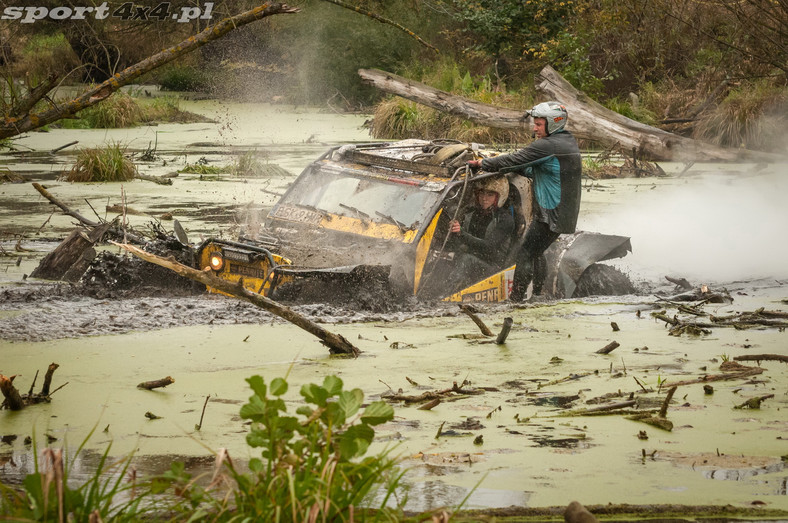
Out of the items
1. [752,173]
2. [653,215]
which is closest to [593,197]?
[653,215]

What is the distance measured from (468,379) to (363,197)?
9.90 feet

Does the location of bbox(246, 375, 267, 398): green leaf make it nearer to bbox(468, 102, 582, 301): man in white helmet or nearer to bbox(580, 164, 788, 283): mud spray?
bbox(468, 102, 582, 301): man in white helmet

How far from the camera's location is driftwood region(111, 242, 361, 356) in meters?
6.56

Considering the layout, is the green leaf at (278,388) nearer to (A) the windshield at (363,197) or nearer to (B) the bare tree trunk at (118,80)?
(B) the bare tree trunk at (118,80)

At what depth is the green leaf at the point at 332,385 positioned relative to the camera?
135 inches

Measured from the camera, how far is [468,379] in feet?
21.9

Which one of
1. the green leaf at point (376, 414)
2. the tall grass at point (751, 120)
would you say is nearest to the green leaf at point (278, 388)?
the green leaf at point (376, 414)

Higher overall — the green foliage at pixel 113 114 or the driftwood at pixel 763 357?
the driftwood at pixel 763 357

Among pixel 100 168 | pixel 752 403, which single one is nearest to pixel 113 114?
pixel 100 168

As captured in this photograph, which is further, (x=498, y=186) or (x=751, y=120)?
(x=751, y=120)

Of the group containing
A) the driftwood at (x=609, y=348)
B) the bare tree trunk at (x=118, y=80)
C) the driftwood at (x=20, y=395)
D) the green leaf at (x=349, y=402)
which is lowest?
the driftwood at (x=609, y=348)

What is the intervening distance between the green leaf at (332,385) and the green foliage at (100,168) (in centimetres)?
1415

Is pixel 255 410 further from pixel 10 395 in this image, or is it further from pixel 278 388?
pixel 10 395

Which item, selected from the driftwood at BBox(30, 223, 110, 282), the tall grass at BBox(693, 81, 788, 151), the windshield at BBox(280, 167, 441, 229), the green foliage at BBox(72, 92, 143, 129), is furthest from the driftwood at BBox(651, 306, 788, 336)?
the green foliage at BBox(72, 92, 143, 129)
